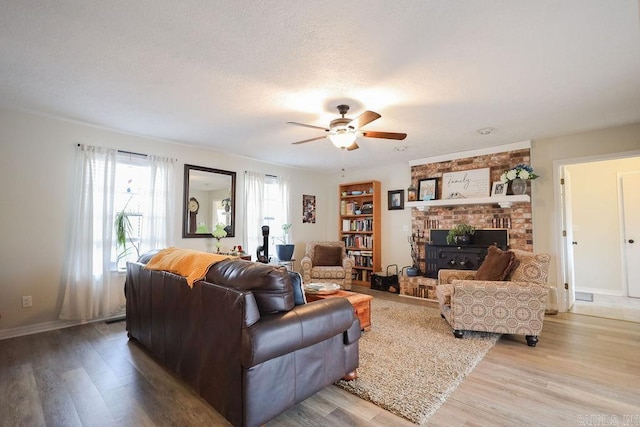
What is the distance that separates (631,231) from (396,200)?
3.76 meters

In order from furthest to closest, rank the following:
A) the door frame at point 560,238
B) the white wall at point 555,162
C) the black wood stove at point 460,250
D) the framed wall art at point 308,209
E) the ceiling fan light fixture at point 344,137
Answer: the framed wall art at point 308,209, the black wood stove at point 460,250, the door frame at point 560,238, the white wall at point 555,162, the ceiling fan light fixture at point 344,137

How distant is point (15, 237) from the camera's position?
3.23 meters

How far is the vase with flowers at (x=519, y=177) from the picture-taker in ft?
13.8

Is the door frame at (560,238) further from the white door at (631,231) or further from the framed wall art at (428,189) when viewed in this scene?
the white door at (631,231)

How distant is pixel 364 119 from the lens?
2846 mm

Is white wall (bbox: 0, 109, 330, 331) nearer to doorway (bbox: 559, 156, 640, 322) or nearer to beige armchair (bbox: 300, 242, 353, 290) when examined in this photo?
beige armchair (bbox: 300, 242, 353, 290)

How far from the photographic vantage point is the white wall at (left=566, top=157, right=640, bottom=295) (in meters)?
5.01

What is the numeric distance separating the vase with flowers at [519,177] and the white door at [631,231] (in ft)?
7.11

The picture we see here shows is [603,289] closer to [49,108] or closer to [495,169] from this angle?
[495,169]

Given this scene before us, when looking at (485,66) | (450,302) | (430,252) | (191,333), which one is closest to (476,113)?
(485,66)

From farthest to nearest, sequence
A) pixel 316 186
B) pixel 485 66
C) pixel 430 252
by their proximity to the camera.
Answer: pixel 316 186 → pixel 430 252 → pixel 485 66

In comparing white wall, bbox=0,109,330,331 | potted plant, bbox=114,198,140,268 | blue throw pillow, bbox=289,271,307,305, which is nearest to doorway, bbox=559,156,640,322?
blue throw pillow, bbox=289,271,307,305

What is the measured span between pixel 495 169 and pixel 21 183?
6174 millimetres

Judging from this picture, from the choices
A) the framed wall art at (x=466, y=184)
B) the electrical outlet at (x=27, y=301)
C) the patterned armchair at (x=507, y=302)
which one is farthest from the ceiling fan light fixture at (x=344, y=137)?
the electrical outlet at (x=27, y=301)
